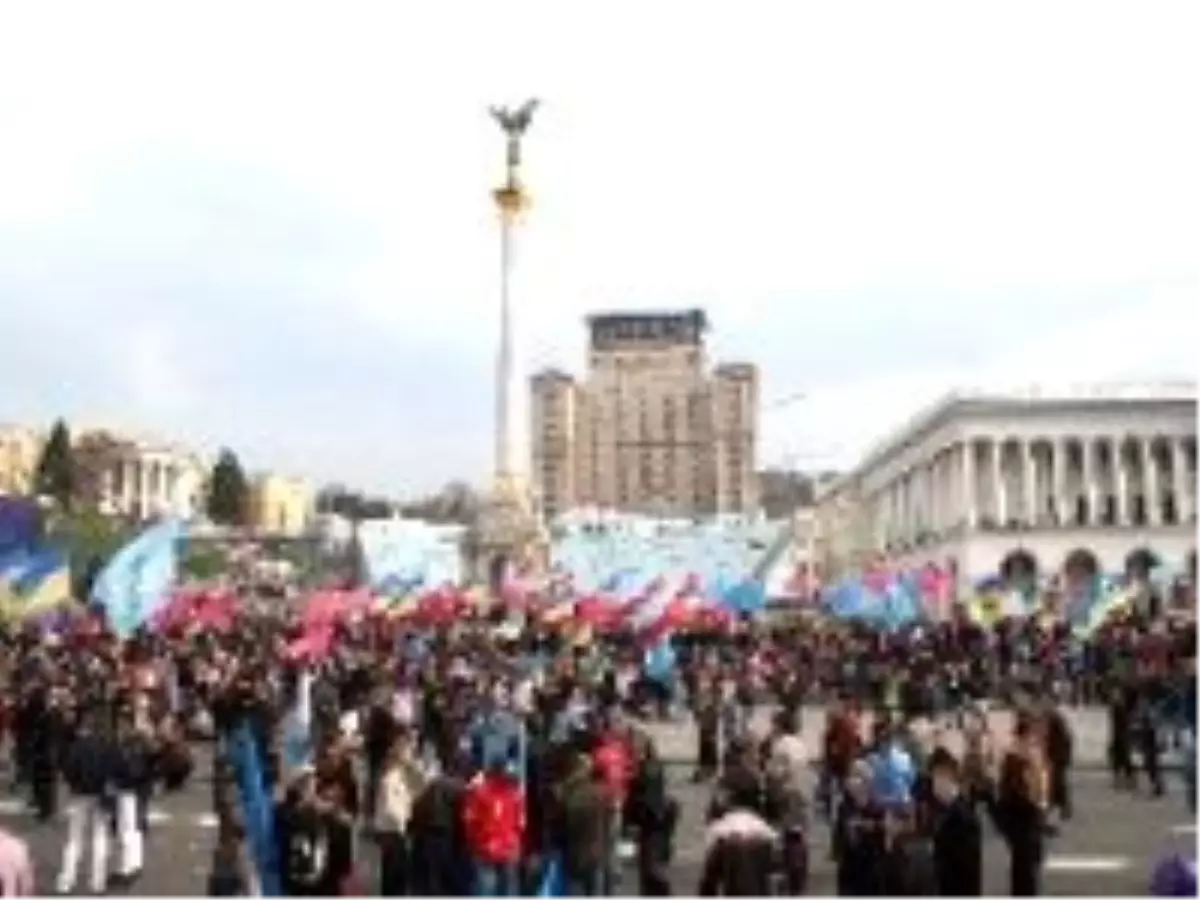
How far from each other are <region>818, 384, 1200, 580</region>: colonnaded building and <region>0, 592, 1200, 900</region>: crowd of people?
280ft

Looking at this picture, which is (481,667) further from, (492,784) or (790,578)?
(790,578)

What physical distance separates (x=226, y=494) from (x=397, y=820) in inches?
6093

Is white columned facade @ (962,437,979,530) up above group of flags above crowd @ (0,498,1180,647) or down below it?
above

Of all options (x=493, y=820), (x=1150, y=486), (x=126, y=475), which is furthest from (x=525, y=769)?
(x=126, y=475)

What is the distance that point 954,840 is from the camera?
13664 millimetres

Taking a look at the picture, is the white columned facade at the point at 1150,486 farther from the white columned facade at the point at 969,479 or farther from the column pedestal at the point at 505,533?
the column pedestal at the point at 505,533

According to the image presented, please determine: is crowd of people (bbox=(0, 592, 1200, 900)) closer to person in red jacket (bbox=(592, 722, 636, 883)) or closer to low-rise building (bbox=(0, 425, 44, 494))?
person in red jacket (bbox=(592, 722, 636, 883))

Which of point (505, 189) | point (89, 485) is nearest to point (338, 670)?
point (505, 189)

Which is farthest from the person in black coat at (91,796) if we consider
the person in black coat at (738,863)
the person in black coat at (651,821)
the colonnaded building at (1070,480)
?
the colonnaded building at (1070,480)

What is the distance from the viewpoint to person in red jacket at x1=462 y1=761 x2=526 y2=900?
14664 millimetres

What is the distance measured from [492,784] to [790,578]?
7236 centimetres

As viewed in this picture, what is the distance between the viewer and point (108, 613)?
2656 centimetres

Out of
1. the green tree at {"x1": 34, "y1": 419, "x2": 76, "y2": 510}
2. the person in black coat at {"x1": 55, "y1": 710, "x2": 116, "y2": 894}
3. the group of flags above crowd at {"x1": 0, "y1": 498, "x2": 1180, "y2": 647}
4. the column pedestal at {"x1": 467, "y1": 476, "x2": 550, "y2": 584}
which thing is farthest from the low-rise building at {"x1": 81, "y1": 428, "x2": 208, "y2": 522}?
the person in black coat at {"x1": 55, "y1": 710, "x2": 116, "y2": 894}

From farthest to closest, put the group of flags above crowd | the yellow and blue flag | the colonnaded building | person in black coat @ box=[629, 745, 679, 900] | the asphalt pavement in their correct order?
the colonnaded building
the group of flags above crowd
the yellow and blue flag
the asphalt pavement
person in black coat @ box=[629, 745, 679, 900]
